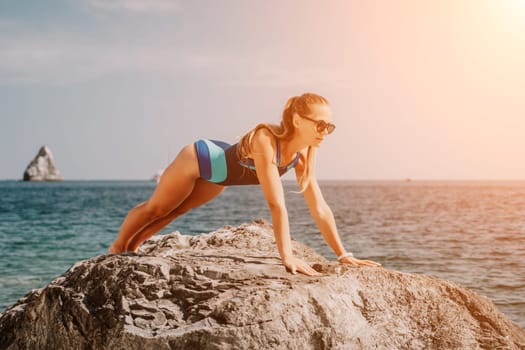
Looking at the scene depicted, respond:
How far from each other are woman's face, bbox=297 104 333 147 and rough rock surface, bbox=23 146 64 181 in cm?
14419

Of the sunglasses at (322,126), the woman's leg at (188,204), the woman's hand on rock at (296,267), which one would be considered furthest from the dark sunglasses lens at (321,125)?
the woman's leg at (188,204)

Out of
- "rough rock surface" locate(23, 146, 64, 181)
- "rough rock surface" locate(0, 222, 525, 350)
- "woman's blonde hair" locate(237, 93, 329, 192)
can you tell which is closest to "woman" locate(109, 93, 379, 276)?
"woman's blonde hair" locate(237, 93, 329, 192)

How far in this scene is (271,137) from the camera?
15.0ft

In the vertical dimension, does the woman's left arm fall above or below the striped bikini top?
below

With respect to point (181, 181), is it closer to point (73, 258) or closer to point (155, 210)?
point (155, 210)

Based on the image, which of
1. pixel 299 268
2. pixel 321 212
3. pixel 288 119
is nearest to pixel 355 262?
pixel 321 212

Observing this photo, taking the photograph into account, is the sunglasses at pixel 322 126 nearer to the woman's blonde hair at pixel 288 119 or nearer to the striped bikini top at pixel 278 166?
the woman's blonde hair at pixel 288 119

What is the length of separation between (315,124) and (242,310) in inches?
63.5

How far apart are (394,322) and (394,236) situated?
15.1m

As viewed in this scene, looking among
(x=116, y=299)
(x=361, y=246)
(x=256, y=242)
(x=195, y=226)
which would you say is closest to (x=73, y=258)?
(x=361, y=246)

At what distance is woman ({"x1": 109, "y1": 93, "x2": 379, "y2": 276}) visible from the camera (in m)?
4.47

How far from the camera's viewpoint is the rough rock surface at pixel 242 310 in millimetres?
3678

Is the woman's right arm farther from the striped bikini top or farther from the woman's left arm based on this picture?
the woman's left arm

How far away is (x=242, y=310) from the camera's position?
3.69 m
